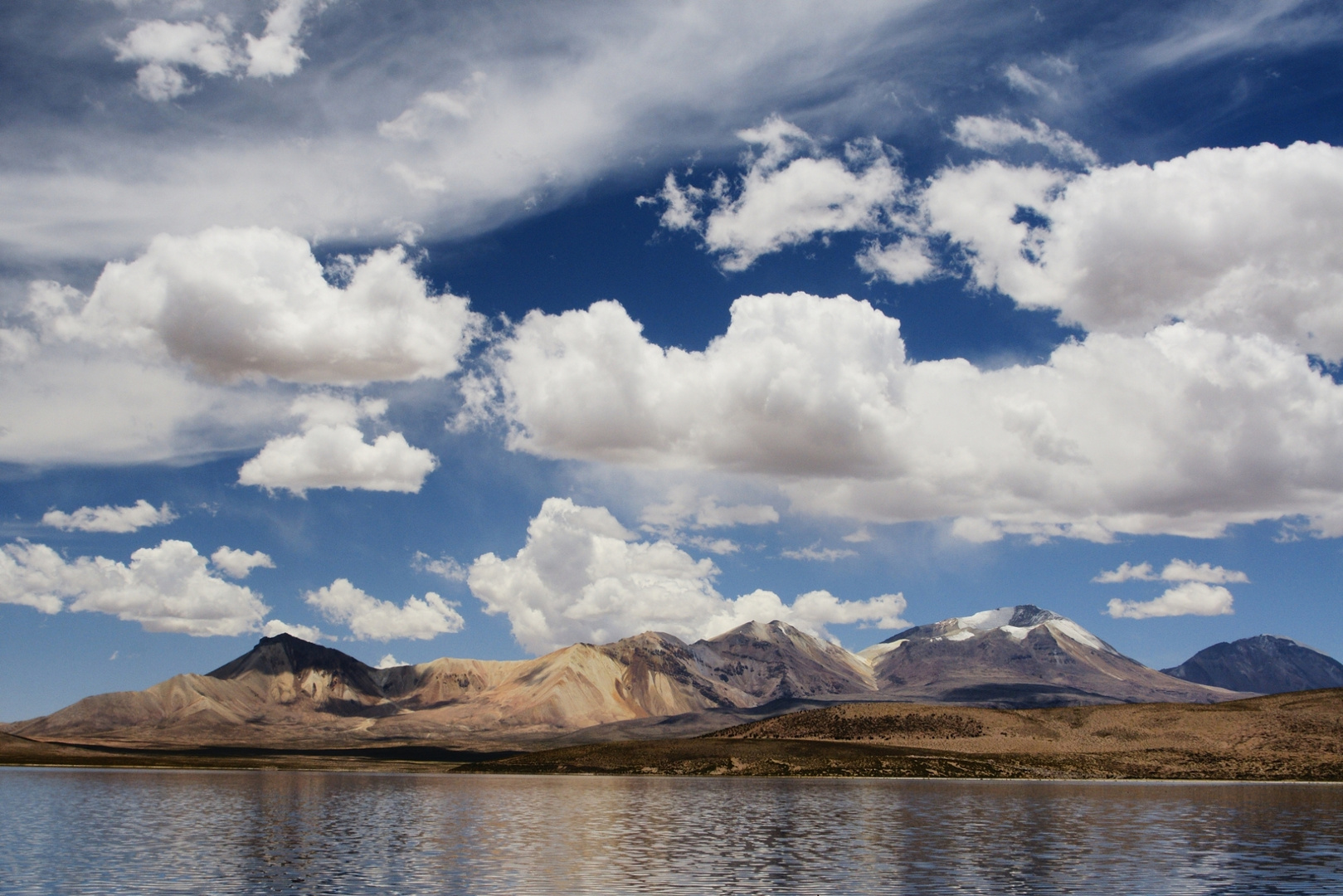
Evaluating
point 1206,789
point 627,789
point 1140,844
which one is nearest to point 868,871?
point 1140,844

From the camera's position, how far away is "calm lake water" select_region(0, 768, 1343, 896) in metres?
61.3

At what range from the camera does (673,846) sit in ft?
269

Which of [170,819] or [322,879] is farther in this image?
[170,819]

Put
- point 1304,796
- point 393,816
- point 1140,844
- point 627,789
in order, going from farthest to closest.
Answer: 1. point 627,789
2. point 1304,796
3. point 393,816
4. point 1140,844

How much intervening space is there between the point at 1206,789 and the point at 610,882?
160183 millimetres

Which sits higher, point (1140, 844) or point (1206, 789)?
point (1140, 844)

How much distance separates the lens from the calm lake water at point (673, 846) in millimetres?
61344

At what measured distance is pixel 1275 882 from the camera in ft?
200

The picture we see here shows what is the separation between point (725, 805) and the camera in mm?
133125

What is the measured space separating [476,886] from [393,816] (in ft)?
201

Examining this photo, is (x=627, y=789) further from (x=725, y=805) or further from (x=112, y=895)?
(x=112, y=895)

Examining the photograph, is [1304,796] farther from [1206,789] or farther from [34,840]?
[34,840]

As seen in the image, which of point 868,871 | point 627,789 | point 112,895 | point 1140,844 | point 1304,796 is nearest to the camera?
point 112,895

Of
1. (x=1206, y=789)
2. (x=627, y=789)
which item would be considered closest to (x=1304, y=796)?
(x=1206, y=789)
